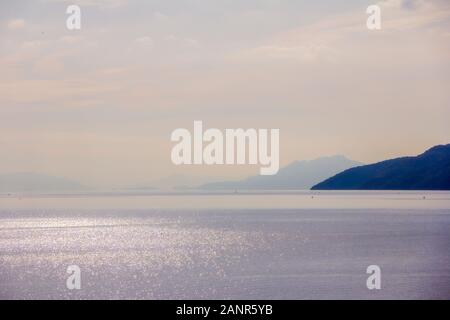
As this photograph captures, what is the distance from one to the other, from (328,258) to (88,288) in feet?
119

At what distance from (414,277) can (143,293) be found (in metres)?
28.1

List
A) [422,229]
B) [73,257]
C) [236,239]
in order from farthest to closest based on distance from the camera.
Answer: [422,229], [236,239], [73,257]

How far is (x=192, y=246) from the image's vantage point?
367 ft

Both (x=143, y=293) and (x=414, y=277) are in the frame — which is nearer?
(x=143, y=293)

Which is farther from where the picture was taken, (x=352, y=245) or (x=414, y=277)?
(x=352, y=245)

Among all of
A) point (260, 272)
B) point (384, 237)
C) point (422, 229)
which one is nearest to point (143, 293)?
point (260, 272)

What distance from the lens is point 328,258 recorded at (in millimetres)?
89188

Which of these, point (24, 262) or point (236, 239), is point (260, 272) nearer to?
point (24, 262)

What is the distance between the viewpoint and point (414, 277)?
2731 inches

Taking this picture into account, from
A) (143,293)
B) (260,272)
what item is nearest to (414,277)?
(260,272)

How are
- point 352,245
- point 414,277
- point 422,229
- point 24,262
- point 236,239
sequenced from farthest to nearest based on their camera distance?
1. point 422,229
2. point 236,239
3. point 352,245
4. point 24,262
5. point 414,277

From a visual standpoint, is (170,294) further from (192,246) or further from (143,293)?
(192,246)
